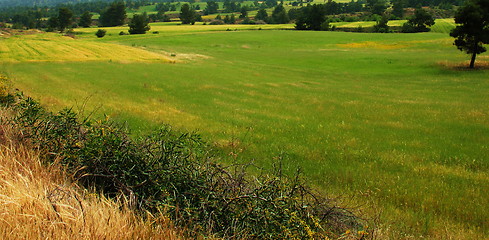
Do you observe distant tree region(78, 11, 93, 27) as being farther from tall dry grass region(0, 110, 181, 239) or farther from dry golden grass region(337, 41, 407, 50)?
tall dry grass region(0, 110, 181, 239)

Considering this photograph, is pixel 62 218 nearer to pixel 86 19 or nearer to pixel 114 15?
pixel 86 19

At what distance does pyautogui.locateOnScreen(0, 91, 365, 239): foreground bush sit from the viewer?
3861 mm

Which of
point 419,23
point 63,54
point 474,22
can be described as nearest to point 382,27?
point 419,23

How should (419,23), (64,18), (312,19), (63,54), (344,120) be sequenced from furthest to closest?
(64,18) → (312,19) → (419,23) → (63,54) → (344,120)

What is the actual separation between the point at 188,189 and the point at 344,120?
12224mm

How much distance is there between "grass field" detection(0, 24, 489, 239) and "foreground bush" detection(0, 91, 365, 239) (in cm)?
93

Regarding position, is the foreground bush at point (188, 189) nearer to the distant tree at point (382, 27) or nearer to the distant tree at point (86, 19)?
the distant tree at point (382, 27)

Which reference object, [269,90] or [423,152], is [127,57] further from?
[423,152]

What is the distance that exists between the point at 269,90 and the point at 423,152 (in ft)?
50.2

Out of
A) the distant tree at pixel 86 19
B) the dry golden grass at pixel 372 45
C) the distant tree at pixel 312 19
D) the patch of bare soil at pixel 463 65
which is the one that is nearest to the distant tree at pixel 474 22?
the patch of bare soil at pixel 463 65

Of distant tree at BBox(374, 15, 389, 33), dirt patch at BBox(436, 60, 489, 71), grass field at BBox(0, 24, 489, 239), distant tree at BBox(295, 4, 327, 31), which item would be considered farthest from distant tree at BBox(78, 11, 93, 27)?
dirt patch at BBox(436, 60, 489, 71)

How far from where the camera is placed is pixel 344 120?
15.7 meters

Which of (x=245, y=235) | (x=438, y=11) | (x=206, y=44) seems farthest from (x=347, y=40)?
(x=438, y=11)

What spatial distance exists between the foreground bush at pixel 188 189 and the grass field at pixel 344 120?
3.05 ft
